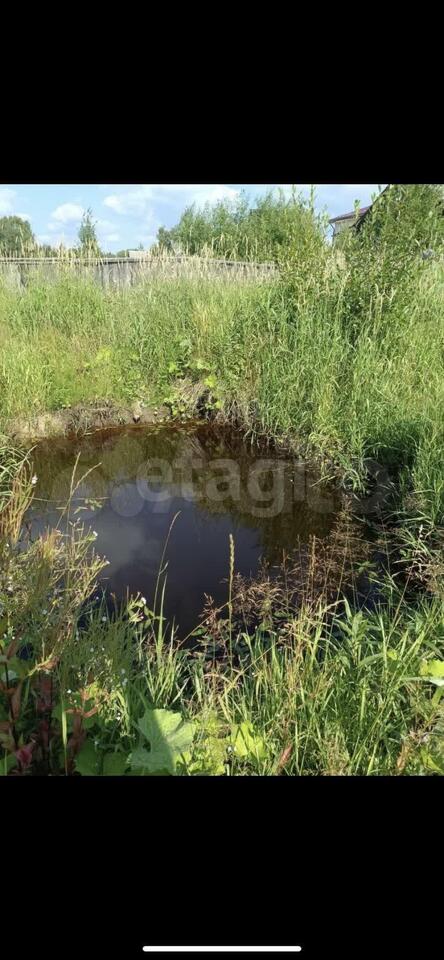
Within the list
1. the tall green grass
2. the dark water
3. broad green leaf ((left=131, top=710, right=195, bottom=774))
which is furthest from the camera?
the tall green grass

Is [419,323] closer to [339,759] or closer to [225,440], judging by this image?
[225,440]

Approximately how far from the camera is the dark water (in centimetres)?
323

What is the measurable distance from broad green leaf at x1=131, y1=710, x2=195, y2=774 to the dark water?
4.59ft

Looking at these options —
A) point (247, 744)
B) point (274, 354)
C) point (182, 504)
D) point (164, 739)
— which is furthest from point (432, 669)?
point (274, 354)

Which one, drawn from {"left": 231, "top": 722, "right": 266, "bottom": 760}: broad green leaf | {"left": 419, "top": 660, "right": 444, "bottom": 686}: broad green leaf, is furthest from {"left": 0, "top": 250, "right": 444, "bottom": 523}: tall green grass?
{"left": 231, "top": 722, "right": 266, "bottom": 760}: broad green leaf

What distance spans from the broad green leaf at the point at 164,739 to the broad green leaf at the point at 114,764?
8 centimetres

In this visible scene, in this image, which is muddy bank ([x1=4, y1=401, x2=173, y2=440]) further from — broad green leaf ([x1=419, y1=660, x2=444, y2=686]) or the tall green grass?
broad green leaf ([x1=419, y1=660, x2=444, y2=686])

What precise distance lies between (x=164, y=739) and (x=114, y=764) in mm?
127

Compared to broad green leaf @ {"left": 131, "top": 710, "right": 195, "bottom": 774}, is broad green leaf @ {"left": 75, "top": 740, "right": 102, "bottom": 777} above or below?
below

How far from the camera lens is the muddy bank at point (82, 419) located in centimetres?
538

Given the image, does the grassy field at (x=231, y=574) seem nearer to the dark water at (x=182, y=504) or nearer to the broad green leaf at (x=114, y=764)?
the broad green leaf at (x=114, y=764)

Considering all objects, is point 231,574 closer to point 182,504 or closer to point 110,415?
point 182,504

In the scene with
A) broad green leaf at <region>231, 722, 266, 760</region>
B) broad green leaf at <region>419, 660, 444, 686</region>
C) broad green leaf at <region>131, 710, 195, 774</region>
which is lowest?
broad green leaf at <region>231, 722, 266, 760</region>

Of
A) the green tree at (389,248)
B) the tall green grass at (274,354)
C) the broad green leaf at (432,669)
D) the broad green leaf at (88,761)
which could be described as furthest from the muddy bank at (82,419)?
the broad green leaf at (432,669)
